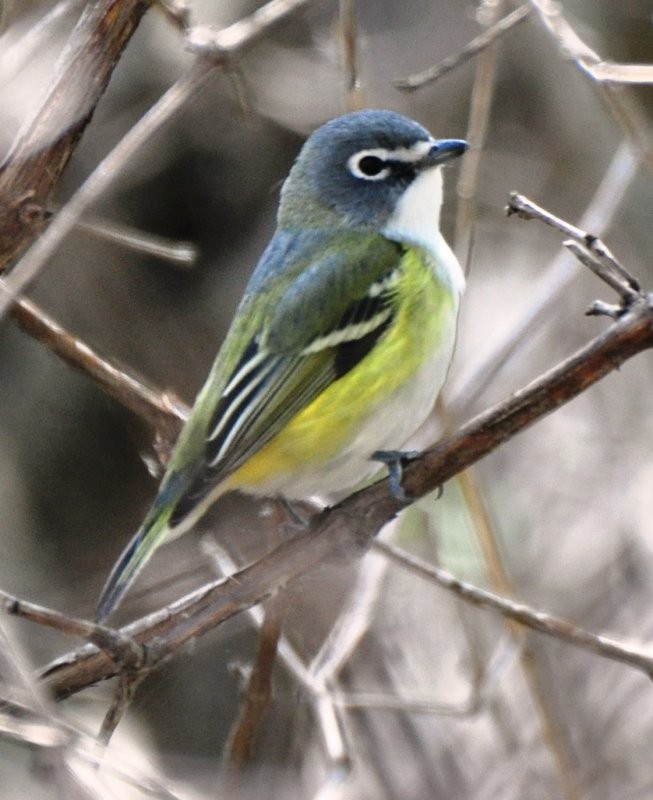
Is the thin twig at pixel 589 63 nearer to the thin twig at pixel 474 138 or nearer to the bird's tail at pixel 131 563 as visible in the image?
the thin twig at pixel 474 138

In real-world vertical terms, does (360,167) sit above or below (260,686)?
above

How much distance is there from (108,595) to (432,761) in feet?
7.06

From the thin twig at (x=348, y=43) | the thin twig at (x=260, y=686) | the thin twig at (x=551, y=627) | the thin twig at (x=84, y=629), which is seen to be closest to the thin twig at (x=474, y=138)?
the thin twig at (x=348, y=43)

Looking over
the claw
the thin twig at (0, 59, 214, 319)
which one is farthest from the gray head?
the thin twig at (0, 59, 214, 319)

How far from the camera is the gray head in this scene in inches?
152

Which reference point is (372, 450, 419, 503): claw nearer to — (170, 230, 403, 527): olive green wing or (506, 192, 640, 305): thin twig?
(170, 230, 403, 527): olive green wing

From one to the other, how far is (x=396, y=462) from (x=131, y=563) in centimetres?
71

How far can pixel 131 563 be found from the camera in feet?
10.5

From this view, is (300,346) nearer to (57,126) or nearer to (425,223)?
(425,223)

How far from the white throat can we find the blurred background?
25.6 inches

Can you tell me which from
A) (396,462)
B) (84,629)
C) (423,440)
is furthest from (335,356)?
(84,629)

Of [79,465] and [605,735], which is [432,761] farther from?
[79,465]

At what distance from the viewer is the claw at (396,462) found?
10.1 ft

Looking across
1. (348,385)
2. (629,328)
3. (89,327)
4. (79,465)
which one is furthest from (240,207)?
(629,328)
